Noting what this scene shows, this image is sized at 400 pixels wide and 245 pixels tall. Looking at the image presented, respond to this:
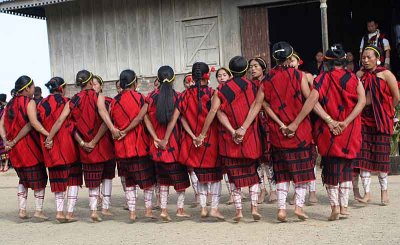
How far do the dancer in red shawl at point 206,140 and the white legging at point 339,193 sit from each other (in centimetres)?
129

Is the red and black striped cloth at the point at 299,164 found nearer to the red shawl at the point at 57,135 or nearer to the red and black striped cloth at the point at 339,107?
the red and black striped cloth at the point at 339,107

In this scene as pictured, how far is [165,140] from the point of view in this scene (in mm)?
6660

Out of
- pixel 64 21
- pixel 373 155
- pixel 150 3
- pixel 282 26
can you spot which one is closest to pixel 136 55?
pixel 150 3

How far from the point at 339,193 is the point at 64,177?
3.39 m

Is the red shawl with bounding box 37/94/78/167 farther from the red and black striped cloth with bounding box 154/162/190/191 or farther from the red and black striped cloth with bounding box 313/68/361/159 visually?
the red and black striped cloth with bounding box 313/68/361/159

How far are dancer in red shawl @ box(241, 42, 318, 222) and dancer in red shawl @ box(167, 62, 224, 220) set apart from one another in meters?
0.51

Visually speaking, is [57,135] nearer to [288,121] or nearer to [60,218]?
[60,218]

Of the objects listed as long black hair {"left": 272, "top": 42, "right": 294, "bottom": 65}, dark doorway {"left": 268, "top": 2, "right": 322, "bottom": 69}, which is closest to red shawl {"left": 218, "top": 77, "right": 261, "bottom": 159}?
long black hair {"left": 272, "top": 42, "right": 294, "bottom": 65}

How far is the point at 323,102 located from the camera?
6.16 m

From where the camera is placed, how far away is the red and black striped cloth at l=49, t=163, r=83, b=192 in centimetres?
703

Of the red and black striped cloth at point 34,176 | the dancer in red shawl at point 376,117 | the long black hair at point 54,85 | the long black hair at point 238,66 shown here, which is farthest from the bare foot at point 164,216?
the dancer in red shawl at point 376,117

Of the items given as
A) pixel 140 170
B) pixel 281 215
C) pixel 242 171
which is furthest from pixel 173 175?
pixel 281 215

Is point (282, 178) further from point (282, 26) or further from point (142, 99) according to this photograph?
point (282, 26)

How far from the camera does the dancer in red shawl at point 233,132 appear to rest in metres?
6.27
